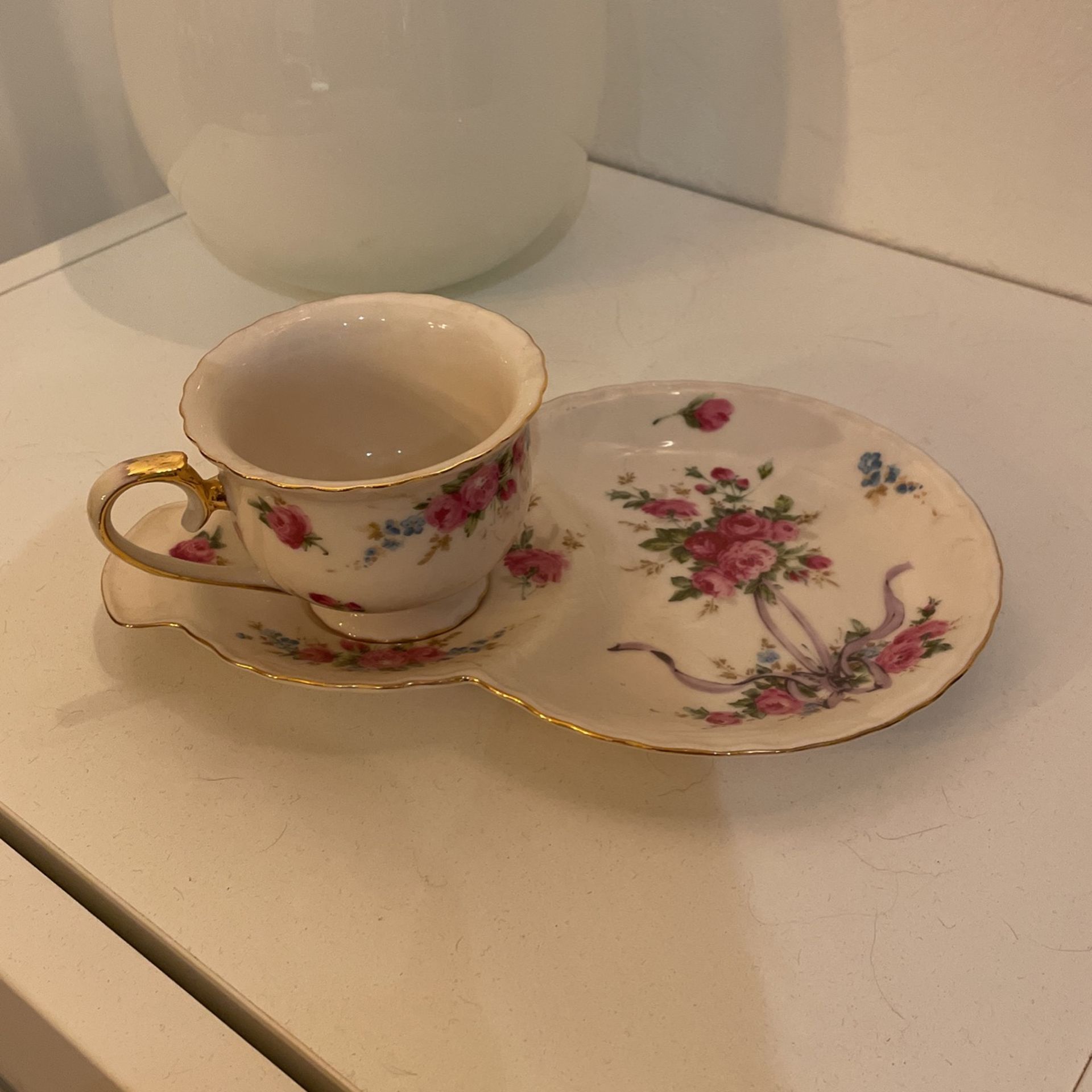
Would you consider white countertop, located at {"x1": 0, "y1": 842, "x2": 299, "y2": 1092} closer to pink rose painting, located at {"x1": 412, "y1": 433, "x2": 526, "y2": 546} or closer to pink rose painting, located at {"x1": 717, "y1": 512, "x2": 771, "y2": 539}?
pink rose painting, located at {"x1": 412, "y1": 433, "x2": 526, "y2": 546}

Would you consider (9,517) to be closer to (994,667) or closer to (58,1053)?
(58,1053)

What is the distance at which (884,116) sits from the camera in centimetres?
→ 61

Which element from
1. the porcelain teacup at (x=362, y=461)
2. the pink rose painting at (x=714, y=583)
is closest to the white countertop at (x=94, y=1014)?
the porcelain teacup at (x=362, y=461)

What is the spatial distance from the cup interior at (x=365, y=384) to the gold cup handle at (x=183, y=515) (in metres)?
0.02

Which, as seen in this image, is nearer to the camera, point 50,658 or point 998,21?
point 50,658

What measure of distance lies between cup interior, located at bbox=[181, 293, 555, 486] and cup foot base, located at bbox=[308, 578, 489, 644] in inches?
1.9

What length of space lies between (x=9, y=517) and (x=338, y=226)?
194 mm

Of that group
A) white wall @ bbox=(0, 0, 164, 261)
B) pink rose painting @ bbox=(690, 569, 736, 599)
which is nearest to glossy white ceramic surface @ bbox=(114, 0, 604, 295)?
pink rose painting @ bbox=(690, 569, 736, 599)

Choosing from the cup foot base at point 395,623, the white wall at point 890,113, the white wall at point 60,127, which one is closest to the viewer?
the cup foot base at point 395,623

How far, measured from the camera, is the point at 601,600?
42 cm

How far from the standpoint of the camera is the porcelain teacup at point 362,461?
1.13ft

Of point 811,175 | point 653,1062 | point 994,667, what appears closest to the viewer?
point 653,1062

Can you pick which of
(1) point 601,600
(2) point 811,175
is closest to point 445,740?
(1) point 601,600

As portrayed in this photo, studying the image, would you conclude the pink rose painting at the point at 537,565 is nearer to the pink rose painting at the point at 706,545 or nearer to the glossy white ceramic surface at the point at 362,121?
the pink rose painting at the point at 706,545
